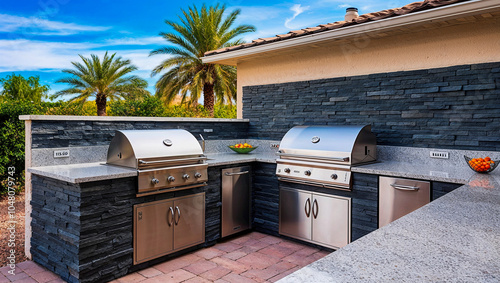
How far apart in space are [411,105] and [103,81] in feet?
36.1

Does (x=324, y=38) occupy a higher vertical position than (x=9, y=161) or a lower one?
higher

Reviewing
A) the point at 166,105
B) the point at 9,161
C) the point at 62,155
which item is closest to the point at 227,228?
the point at 62,155

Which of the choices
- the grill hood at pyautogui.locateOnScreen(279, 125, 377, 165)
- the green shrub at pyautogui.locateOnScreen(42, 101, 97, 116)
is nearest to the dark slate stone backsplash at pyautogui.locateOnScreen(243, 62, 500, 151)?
the grill hood at pyautogui.locateOnScreen(279, 125, 377, 165)

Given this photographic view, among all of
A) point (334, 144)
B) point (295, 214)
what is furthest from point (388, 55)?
point (295, 214)

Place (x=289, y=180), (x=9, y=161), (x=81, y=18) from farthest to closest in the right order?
(x=81, y=18) < (x=9, y=161) < (x=289, y=180)

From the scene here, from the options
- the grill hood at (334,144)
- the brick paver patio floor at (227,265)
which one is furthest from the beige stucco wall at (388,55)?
the brick paver patio floor at (227,265)

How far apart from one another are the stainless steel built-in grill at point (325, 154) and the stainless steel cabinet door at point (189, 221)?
1.01 meters

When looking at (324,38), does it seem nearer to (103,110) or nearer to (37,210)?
(37,210)

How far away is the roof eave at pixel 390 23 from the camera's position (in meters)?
3.18

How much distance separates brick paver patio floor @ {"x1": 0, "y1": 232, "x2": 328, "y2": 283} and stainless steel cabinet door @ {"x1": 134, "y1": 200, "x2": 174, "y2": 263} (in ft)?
0.52

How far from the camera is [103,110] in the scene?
1299cm

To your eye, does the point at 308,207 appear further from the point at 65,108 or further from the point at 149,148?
the point at 65,108

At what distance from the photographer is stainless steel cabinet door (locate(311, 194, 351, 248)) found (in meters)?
3.78

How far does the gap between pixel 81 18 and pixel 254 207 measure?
23253 mm
